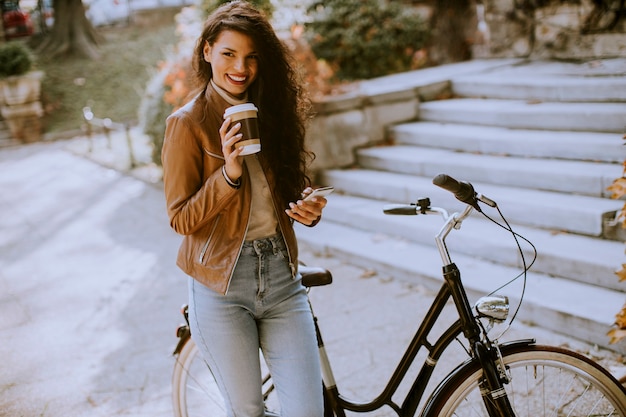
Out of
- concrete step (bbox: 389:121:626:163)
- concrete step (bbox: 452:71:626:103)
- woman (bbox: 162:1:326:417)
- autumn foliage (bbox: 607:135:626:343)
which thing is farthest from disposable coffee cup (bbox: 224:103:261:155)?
concrete step (bbox: 452:71:626:103)

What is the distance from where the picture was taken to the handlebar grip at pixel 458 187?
85.7 inches

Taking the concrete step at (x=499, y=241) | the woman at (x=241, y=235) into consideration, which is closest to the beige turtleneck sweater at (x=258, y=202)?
the woman at (x=241, y=235)

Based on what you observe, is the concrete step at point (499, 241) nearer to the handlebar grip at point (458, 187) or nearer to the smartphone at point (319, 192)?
the handlebar grip at point (458, 187)

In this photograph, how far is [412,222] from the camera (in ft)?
19.2

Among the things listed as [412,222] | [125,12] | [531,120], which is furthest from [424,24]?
[125,12]

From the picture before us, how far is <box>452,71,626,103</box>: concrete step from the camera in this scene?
241 inches

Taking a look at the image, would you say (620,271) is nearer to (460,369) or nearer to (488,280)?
(460,369)

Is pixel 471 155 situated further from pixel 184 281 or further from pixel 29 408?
pixel 29 408

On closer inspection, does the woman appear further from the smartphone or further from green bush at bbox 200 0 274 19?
green bush at bbox 200 0 274 19

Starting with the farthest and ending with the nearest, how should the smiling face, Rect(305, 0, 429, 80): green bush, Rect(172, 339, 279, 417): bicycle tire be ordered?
Rect(305, 0, 429, 80): green bush → Rect(172, 339, 279, 417): bicycle tire → the smiling face

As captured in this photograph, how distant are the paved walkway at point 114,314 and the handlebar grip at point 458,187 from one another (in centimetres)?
175

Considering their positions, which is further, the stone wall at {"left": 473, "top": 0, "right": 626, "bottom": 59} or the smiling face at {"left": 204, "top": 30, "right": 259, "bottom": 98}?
the stone wall at {"left": 473, "top": 0, "right": 626, "bottom": 59}

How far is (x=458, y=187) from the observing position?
221cm

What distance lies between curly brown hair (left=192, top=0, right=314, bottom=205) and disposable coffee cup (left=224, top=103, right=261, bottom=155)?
1.26 feet
